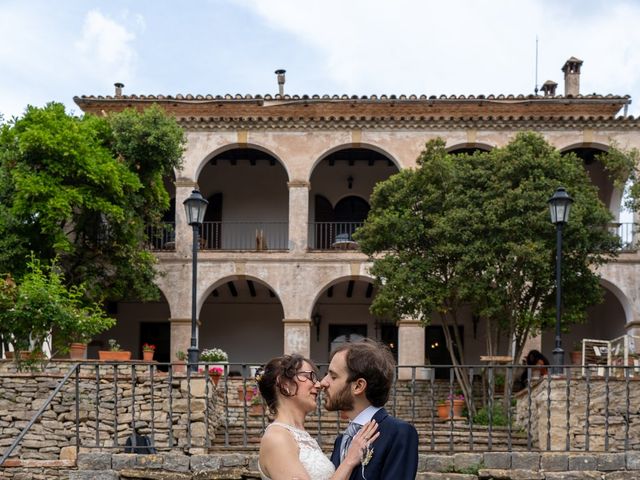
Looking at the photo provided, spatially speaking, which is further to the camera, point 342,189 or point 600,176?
point 342,189

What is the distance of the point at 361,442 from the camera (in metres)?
4.07

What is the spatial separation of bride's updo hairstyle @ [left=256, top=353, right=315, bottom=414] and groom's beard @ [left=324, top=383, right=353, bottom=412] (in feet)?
0.59

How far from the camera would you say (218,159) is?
26922 mm

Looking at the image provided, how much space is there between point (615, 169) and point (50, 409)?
13284 millimetres

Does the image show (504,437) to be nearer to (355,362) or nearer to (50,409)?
(50,409)

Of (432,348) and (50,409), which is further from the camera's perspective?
(432,348)

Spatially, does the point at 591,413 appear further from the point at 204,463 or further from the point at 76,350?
the point at 76,350

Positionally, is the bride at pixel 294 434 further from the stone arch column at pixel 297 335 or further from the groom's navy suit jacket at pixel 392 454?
the stone arch column at pixel 297 335

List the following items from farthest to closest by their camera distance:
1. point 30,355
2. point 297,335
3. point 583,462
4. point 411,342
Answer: point 297,335 < point 411,342 < point 30,355 < point 583,462

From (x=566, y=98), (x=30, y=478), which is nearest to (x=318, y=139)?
(x=566, y=98)

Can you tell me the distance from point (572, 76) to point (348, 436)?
24512 mm

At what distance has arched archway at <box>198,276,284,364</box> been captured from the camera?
26969 millimetres

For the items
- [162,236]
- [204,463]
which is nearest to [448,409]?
[204,463]

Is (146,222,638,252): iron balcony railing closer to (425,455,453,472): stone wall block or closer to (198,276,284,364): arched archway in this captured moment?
(198,276,284,364): arched archway
